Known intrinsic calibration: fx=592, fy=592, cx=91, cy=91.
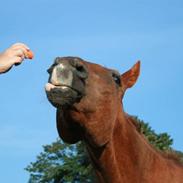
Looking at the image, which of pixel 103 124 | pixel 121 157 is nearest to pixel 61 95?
pixel 103 124

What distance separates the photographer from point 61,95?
6211mm

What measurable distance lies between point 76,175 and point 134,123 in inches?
1829

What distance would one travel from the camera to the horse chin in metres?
6.19

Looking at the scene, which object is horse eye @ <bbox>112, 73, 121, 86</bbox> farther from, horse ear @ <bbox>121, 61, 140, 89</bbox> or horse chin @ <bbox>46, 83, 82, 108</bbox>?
horse chin @ <bbox>46, 83, 82, 108</bbox>

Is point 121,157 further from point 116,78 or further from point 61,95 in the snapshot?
point 61,95

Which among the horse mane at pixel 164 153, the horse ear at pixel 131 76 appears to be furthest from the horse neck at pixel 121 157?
the horse ear at pixel 131 76

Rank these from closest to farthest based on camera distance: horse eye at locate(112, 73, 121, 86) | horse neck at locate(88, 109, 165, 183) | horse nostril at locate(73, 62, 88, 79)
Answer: horse nostril at locate(73, 62, 88, 79), horse neck at locate(88, 109, 165, 183), horse eye at locate(112, 73, 121, 86)

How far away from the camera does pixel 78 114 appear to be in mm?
6590

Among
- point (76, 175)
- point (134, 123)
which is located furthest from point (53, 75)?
point (76, 175)

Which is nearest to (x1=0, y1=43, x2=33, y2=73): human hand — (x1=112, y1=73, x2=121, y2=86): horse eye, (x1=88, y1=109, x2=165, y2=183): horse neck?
(x1=112, y1=73, x2=121, y2=86): horse eye

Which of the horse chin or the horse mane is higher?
the horse mane

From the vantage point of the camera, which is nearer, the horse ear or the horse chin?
the horse chin

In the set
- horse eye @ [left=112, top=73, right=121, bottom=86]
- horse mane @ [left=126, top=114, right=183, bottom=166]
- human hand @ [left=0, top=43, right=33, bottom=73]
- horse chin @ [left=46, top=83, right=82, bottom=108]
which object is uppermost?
horse eye @ [left=112, top=73, right=121, bottom=86]

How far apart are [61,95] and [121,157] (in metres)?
1.40
